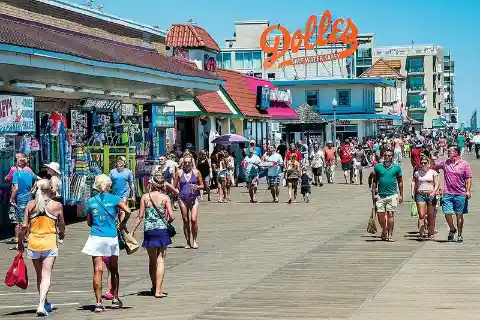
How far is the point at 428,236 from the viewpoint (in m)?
19.0

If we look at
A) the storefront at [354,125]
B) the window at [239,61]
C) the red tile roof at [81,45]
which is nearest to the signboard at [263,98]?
the red tile roof at [81,45]

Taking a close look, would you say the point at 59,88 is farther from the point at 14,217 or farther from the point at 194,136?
the point at 194,136

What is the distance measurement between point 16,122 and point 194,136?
60.3 ft

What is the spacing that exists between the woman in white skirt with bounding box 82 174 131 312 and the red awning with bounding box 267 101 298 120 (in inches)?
1453

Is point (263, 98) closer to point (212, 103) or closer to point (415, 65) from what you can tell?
point (212, 103)

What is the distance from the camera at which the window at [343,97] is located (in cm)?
7919

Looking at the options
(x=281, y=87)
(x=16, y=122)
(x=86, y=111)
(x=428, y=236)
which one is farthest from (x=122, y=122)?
(x=281, y=87)

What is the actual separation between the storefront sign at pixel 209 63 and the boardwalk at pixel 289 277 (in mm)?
18885

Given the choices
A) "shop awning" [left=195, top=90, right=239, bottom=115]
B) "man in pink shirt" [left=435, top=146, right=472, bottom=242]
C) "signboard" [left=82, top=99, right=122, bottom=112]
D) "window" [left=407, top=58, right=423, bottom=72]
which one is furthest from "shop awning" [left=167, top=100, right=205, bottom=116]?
"window" [left=407, top=58, right=423, bottom=72]

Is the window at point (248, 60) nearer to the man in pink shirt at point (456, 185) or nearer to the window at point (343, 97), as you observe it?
the window at point (343, 97)

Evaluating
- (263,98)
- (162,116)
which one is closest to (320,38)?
(263,98)

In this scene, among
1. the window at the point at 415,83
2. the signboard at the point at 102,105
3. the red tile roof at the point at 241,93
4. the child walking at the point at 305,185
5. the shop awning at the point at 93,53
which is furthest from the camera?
the window at the point at 415,83

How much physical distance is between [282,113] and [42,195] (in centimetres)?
3955

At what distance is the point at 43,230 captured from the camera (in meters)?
11.7
